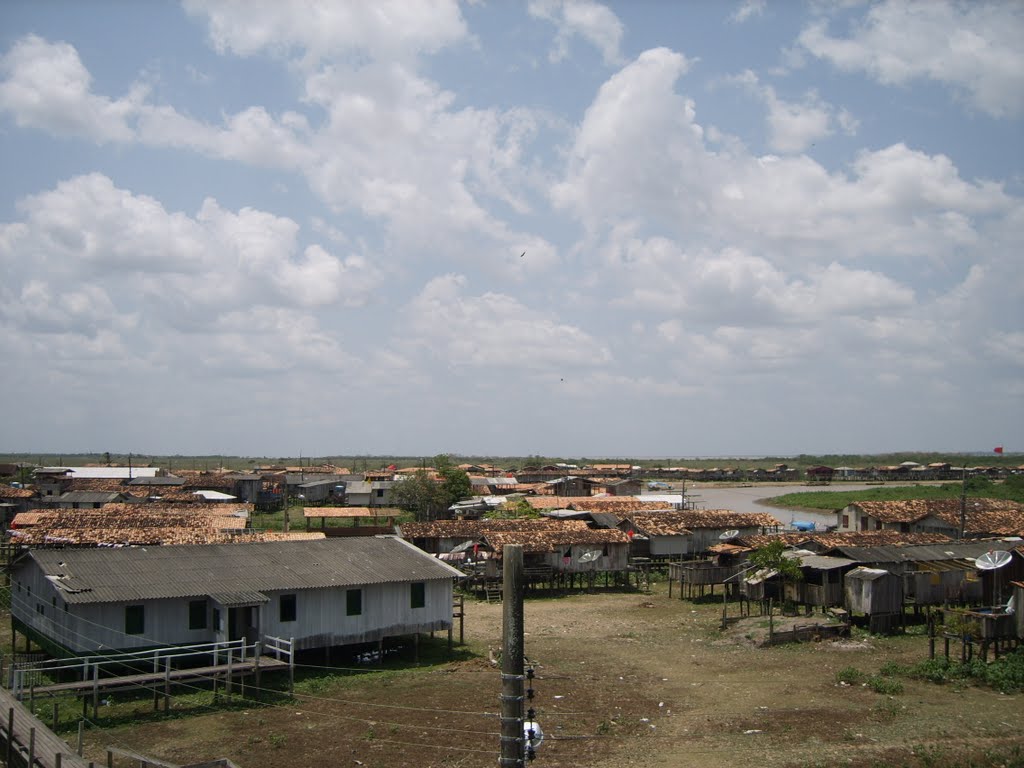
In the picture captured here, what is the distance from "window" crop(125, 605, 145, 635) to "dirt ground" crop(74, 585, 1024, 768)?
3791mm

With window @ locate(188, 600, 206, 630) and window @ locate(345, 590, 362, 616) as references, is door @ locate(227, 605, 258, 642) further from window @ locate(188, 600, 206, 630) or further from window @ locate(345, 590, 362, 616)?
window @ locate(345, 590, 362, 616)

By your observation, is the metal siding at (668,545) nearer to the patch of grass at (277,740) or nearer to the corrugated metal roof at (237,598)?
the corrugated metal roof at (237,598)

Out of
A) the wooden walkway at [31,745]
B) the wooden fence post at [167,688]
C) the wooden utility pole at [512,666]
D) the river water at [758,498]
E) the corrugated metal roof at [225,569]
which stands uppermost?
the wooden utility pole at [512,666]

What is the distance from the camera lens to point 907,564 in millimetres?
37906

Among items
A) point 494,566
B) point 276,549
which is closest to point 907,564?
point 494,566

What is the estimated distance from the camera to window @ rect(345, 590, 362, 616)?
29.3m

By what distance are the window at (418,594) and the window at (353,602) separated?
2133 mm

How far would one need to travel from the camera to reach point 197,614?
27078 millimetres

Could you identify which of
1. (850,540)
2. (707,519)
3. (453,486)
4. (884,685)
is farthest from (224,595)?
(453,486)

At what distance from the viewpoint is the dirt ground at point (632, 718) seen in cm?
2016

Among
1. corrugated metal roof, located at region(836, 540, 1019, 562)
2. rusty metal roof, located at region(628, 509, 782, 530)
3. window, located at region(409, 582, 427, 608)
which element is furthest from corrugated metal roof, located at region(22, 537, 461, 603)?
rusty metal roof, located at region(628, 509, 782, 530)

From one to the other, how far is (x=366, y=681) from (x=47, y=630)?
10.8 m

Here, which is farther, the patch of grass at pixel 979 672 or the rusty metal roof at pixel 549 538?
the rusty metal roof at pixel 549 538

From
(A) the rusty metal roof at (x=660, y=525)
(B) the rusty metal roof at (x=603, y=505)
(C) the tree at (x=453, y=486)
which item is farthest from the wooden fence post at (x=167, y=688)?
(C) the tree at (x=453, y=486)
